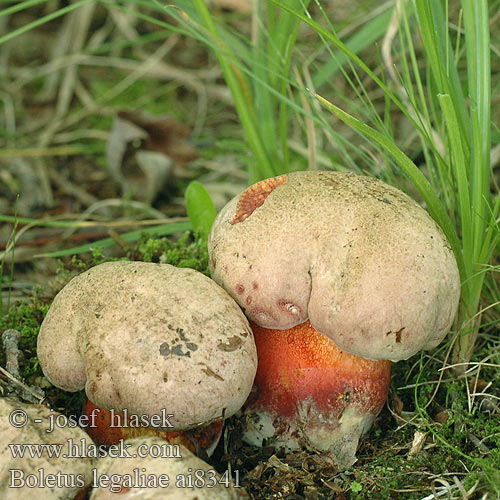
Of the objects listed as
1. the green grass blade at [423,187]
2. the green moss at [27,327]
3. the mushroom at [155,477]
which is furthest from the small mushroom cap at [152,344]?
the green grass blade at [423,187]

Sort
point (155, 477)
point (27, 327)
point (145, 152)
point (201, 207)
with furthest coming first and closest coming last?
point (145, 152) → point (201, 207) → point (27, 327) → point (155, 477)

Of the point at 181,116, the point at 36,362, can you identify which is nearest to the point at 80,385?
the point at 36,362

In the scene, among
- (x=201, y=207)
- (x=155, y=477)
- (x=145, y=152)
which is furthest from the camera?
(x=145, y=152)

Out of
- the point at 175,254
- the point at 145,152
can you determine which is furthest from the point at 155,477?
the point at 145,152

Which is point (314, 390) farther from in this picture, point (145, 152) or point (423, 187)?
point (145, 152)

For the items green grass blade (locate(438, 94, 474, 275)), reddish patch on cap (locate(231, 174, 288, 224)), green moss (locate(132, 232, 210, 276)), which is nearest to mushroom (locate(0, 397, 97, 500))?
reddish patch on cap (locate(231, 174, 288, 224))

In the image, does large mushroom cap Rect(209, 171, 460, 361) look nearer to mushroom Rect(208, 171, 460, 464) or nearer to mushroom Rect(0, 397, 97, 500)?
mushroom Rect(208, 171, 460, 464)
